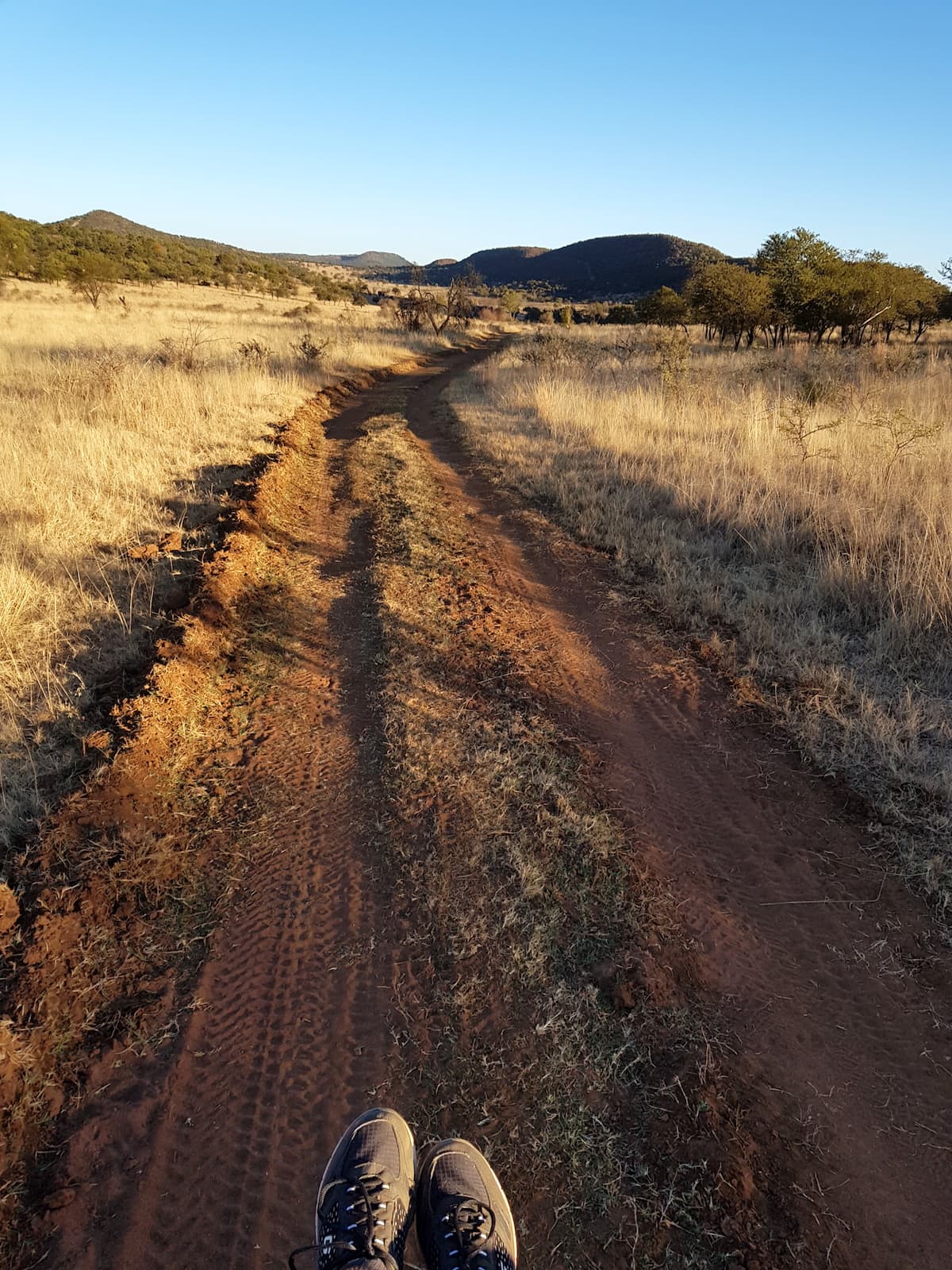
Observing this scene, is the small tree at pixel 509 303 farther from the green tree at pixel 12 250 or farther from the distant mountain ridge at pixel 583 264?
the green tree at pixel 12 250

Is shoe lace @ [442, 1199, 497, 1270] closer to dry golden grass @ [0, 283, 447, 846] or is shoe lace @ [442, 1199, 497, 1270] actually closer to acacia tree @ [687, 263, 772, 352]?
dry golden grass @ [0, 283, 447, 846]

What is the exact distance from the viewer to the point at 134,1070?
206 cm

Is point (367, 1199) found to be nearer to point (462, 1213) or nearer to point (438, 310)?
point (462, 1213)

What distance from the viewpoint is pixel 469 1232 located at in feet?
5.59

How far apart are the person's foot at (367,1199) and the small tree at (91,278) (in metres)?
32.0

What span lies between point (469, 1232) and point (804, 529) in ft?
18.5

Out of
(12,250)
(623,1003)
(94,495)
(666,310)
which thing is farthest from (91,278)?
(623,1003)

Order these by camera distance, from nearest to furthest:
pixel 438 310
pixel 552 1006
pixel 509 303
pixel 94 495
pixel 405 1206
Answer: pixel 405 1206 → pixel 552 1006 → pixel 94 495 → pixel 438 310 → pixel 509 303

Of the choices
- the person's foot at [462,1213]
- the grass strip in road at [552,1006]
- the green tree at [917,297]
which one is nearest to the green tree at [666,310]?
the green tree at [917,297]

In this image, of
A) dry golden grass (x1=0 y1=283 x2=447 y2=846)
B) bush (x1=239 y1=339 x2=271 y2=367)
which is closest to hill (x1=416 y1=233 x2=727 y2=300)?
bush (x1=239 y1=339 x2=271 y2=367)

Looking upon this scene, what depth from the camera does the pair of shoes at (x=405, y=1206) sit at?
1.67 meters

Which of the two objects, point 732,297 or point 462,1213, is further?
point 732,297

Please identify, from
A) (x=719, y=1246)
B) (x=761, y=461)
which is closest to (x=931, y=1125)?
(x=719, y=1246)

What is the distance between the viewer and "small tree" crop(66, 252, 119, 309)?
27.4 meters
